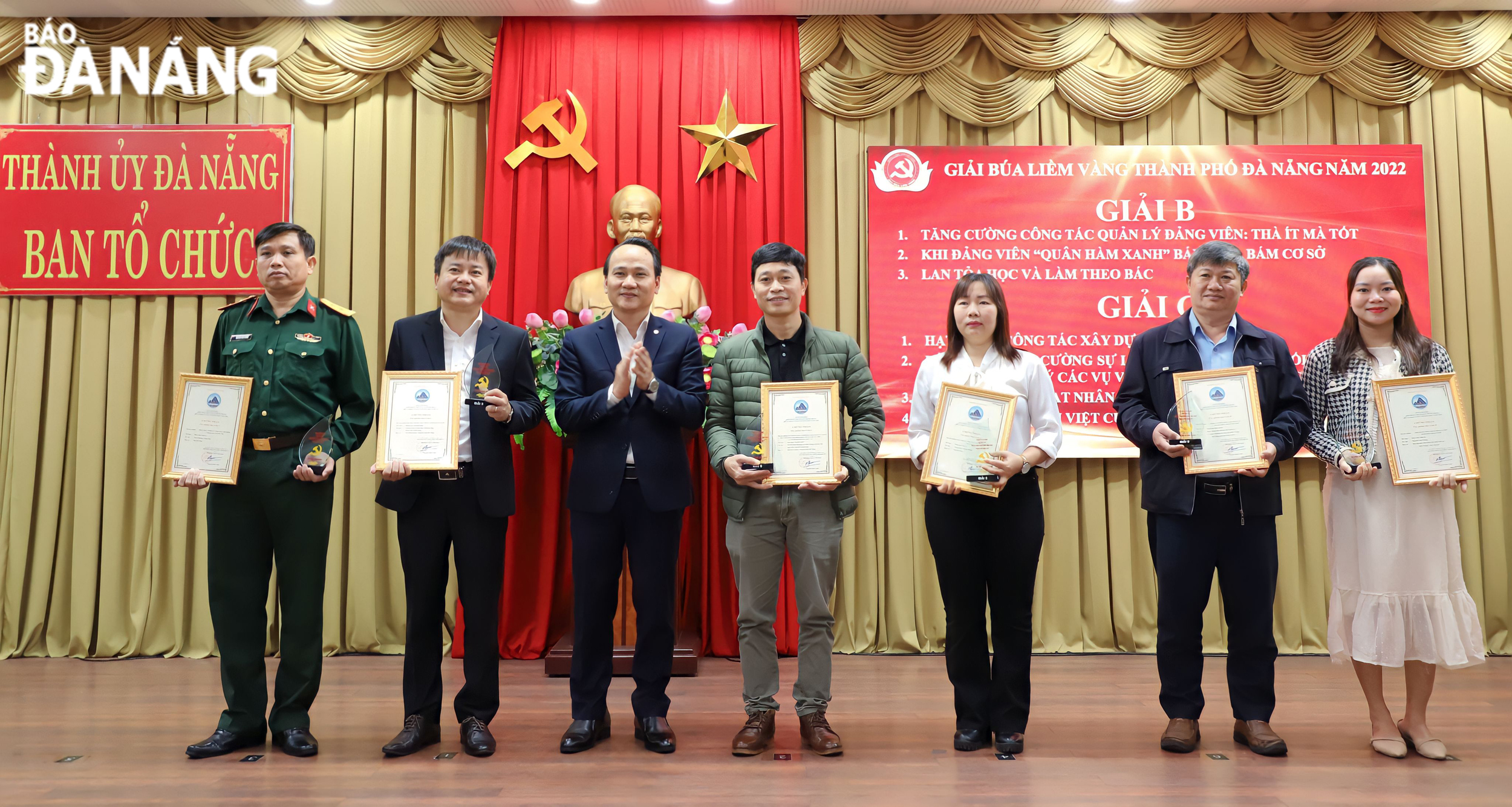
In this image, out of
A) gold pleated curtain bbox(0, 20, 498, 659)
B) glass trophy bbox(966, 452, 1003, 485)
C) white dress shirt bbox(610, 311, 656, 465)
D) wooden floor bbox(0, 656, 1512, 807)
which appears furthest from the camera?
gold pleated curtain bbox(0, 20, 498, 659)

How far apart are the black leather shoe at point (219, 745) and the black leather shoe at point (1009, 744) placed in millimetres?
2219

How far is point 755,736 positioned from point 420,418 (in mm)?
1346

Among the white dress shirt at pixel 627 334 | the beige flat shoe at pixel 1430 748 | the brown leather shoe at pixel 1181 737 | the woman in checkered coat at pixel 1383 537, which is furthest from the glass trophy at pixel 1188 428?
the white dress shirt at pixel 627 334

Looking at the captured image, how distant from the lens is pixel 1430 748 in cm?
271

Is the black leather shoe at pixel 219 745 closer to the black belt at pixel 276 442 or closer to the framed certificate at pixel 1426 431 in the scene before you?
the black belt at pixel 276 442

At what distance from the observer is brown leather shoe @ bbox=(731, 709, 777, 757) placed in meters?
2.71

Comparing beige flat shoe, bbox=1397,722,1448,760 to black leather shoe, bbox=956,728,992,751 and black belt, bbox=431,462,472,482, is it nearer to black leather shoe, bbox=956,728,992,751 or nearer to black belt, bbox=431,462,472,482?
black leather shoe, bbox=956,728,992,751

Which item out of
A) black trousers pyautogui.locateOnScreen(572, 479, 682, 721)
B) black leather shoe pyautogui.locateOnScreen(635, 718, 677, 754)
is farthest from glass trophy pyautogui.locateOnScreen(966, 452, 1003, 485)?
black leather shoe pyautogui.locateOnScreen(635, 718, 677, 754)

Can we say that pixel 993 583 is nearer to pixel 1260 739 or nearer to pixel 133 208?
pixel 1260 739

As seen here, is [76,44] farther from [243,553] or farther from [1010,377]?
[1010,377]

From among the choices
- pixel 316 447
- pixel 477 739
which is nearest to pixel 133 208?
pixel 316 447

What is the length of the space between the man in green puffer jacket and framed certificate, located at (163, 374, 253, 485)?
4.51 ft

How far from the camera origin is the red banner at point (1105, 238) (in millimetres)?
4566

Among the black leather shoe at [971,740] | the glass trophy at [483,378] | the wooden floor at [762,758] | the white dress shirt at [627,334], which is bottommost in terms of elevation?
the wooden floor at [762,758]
